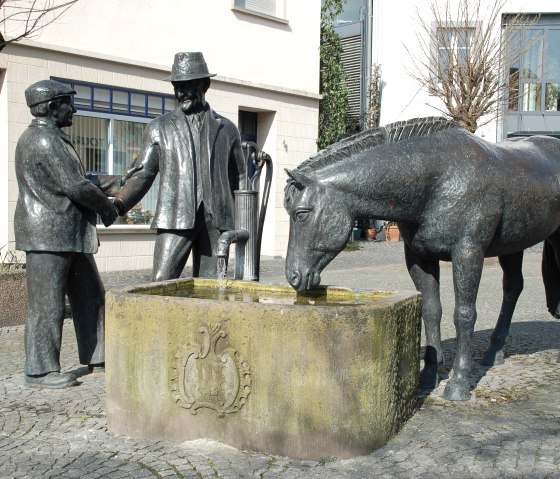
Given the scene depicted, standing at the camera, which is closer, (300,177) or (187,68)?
(300,177)

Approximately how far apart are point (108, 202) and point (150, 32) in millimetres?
9117

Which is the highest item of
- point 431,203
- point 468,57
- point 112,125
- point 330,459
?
point 468,57

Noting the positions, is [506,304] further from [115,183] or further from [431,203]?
[115,183]

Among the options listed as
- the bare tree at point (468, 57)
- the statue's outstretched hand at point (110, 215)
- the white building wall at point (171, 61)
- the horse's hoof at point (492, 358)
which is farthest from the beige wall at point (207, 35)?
the horse's hoof at point (492, 358)

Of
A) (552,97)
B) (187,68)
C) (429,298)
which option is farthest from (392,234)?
(187,68)

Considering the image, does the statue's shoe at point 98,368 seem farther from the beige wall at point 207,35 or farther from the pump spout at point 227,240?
the beige wall at point 207,35

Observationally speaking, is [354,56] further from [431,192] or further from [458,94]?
[431,192]

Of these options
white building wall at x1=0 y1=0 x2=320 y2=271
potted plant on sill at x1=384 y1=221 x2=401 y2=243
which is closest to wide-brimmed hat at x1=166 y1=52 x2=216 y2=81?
white building wall at x1=0 y1=0 x2=320 y2=271

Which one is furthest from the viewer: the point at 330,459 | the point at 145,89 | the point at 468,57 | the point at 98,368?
the point at 468,57

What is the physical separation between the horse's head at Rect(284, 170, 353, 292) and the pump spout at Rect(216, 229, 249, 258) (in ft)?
2.35

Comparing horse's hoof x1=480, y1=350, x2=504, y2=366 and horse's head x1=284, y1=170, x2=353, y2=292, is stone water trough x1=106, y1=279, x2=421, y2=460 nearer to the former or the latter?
horse's head x1=284, y1=170, x2=353, y2=292

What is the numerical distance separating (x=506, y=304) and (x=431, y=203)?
2075mm

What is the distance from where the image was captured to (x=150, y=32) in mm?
13883

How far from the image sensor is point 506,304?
21.3ft
